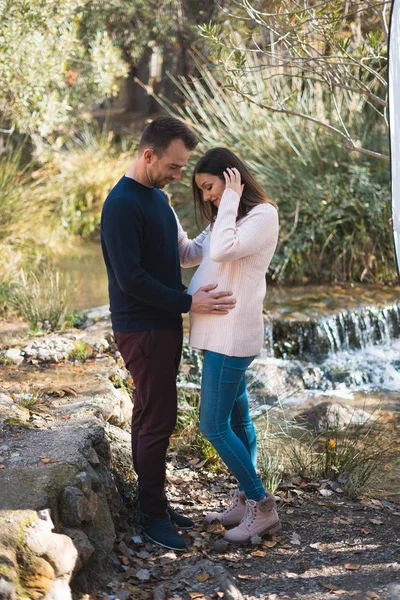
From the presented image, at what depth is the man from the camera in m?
3.26

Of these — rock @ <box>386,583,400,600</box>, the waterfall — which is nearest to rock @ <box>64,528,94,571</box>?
rock @ <box>386,583,400,600</box>

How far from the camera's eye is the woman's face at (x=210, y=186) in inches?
133

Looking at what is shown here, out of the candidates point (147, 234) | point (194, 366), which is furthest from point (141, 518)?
point (194, 366)

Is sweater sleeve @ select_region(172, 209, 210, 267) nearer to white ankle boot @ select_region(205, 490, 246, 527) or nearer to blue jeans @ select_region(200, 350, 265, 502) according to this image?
blue jeans @ select_region(200, 350, 265, 502)

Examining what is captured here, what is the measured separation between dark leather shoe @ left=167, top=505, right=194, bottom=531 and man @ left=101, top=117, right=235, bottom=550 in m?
0.18

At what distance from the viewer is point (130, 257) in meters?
3.24

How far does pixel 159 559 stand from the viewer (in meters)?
3.45

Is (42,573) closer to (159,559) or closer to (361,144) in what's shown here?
(159,559)

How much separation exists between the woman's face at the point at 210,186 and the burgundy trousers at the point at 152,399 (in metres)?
0.63

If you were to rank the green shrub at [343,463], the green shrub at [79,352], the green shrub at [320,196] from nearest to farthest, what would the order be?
the green shrub at [343,463]
the green shrub at [79,352]
the green shrub at [320,196]

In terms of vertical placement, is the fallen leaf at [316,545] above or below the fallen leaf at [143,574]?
above

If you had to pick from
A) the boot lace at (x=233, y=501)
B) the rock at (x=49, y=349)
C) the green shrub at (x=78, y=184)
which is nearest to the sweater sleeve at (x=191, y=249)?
the boot lace at (x=233, y=501)

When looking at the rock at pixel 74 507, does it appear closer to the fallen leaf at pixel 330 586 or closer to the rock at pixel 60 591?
the rock at pixel 60 591

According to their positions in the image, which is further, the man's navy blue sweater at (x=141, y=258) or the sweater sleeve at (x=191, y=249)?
the sweater sleeve at (x=191, y=249)
